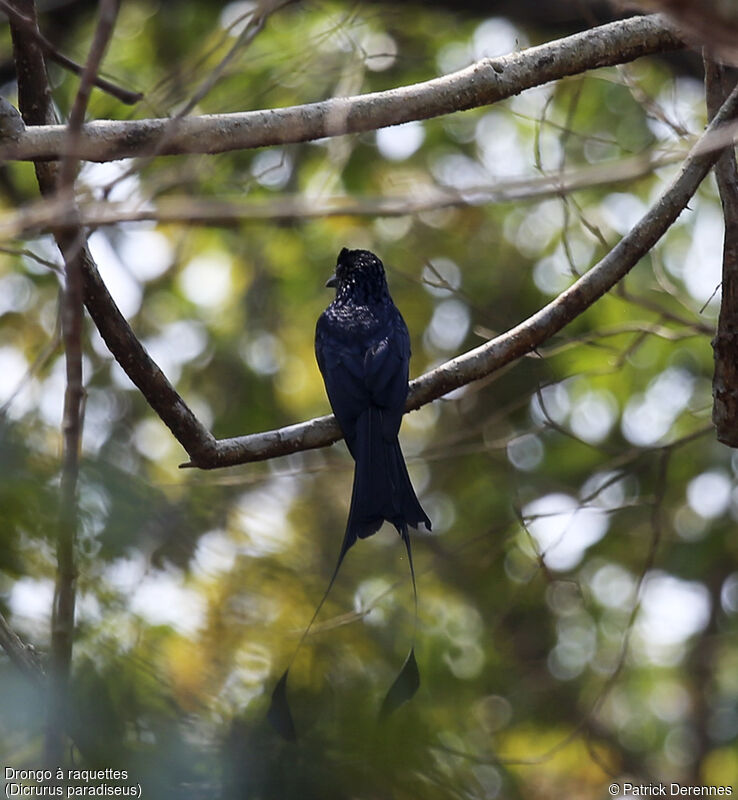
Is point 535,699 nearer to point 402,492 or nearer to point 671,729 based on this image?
point 671,729

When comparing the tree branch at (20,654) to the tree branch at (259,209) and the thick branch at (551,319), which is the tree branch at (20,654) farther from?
the thick branch at (551,319)

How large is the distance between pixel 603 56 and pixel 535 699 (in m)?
4.18

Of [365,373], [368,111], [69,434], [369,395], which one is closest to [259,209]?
[69,434]

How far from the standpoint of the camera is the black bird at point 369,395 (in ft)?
11.4

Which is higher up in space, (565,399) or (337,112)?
(337,112)

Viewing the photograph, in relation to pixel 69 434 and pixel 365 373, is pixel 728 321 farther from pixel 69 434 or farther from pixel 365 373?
pixel 69 434

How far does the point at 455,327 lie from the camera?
23.0 feet

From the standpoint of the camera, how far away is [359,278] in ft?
15.9

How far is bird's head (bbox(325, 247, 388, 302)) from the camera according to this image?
4.80m

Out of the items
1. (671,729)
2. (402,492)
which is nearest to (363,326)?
(402,492)

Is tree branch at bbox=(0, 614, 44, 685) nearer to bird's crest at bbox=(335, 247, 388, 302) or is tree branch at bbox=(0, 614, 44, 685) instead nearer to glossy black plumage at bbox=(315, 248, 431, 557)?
glossy black plumage at bbox=(315, 248, 431, 557)

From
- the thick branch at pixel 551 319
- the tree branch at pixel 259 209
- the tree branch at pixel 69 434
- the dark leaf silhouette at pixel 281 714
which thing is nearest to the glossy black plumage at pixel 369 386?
the thick branch at pixel 551 319

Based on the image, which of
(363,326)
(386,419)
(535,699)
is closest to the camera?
(386,419)

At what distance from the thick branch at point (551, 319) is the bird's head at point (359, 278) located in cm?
143
